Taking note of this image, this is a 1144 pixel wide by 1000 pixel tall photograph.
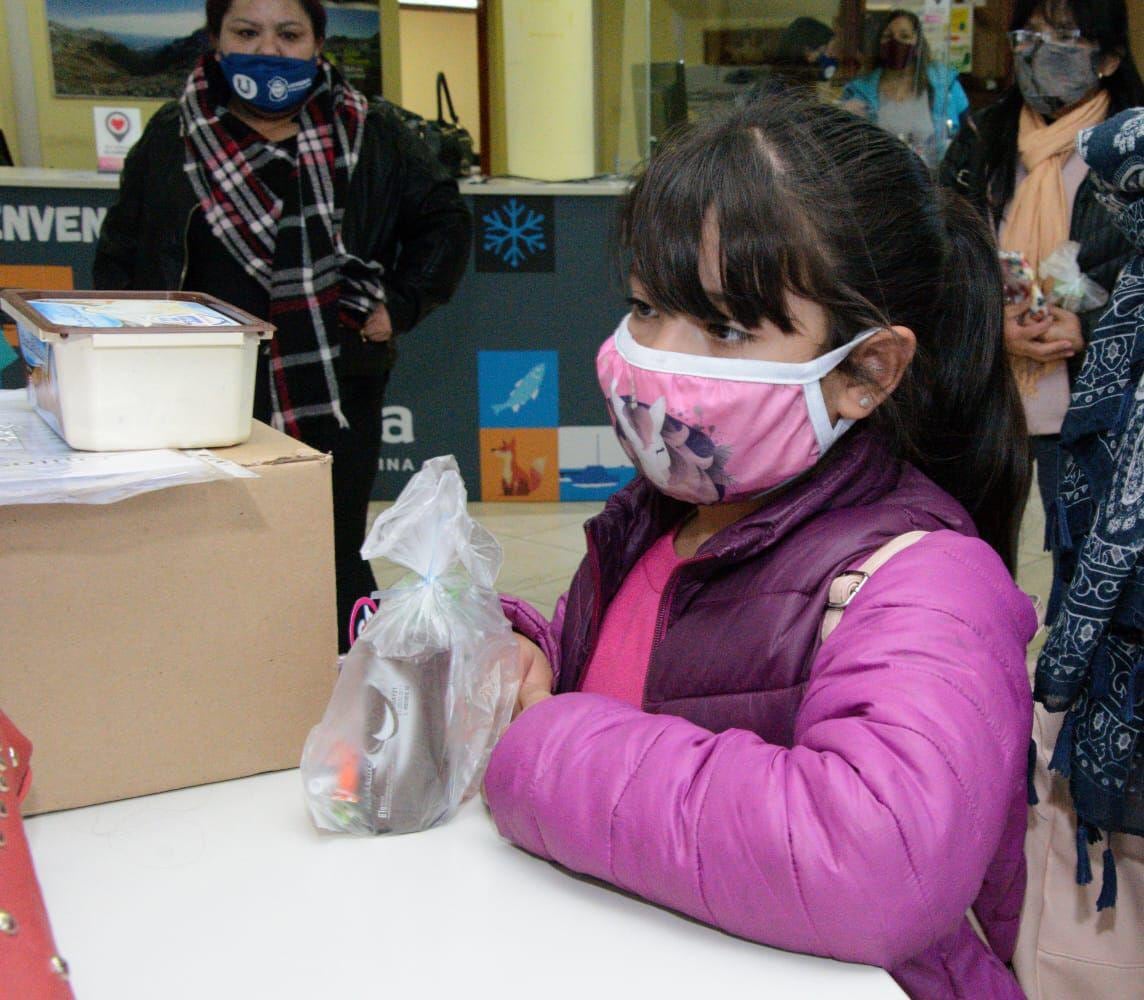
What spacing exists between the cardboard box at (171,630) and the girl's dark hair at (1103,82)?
202cm

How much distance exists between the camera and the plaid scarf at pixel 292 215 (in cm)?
227

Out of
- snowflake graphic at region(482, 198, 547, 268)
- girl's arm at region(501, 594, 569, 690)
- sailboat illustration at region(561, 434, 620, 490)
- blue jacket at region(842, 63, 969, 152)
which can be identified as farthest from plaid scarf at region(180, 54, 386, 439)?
blue jacket at region(842, 63, 969, 152)

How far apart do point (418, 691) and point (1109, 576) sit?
0.66 m

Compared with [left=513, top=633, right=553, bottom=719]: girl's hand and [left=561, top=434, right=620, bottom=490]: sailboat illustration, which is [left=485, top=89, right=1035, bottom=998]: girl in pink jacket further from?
[left=561, top=434, right=620, bottom=490]: sailboat illustration

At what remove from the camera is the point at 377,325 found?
2451mm

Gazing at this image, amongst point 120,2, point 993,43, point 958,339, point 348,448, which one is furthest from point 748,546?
point 993,43

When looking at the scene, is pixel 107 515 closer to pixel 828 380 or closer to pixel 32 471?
pixel 32 471

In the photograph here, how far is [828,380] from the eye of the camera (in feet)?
3.30

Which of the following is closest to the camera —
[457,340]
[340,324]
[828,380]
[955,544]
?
[955,544]

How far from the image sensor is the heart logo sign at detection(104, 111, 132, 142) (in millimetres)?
3943

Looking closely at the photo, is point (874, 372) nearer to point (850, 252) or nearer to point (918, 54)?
point (850, 252)

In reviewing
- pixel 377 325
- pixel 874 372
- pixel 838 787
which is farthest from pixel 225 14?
pixel 838 787

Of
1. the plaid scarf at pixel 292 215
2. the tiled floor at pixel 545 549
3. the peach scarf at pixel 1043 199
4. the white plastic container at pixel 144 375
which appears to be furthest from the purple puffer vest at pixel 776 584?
the tiled floor at pixel 545 549

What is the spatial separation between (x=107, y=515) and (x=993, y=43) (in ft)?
20.1
